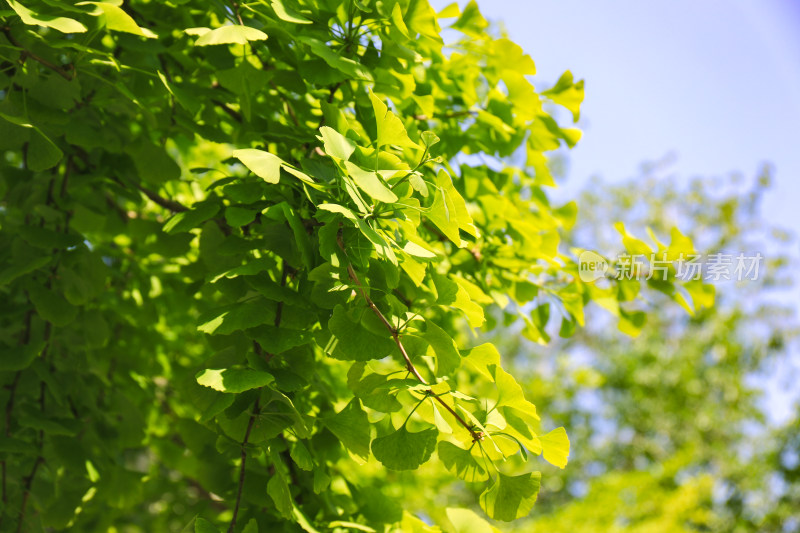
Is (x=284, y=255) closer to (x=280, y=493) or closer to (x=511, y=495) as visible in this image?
(x=280, y=493)

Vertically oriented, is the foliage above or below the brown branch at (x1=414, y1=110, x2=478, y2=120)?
below

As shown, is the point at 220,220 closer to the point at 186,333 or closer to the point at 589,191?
the point at 186,333

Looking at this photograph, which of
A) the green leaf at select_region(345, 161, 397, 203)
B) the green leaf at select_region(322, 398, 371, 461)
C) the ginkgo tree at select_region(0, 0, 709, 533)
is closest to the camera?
the green leaf at select_region(345, 161, 397, 203)

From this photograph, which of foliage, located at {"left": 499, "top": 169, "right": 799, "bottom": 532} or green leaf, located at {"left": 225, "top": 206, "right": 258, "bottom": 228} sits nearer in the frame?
green leaf, located at {"left": 225, "top": 206, "right": 258, "bottom": 228}

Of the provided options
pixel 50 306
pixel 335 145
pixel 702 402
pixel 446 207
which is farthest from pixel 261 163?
pixel 702 402

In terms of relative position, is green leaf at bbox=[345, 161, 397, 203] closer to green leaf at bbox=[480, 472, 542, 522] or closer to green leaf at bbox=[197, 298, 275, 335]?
green leaf at bbox=[197, 298, 275, 335]

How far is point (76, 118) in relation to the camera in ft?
3.33

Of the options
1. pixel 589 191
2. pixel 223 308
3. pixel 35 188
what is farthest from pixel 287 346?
pixel 589 191

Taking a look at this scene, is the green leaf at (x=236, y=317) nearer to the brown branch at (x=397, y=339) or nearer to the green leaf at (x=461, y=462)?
the brown branch at (x=397, y=339)

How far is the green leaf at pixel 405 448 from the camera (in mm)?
746

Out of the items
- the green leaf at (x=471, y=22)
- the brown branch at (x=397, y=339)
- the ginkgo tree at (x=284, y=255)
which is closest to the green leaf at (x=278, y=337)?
the ginkgo tree at (x=284, y=255)

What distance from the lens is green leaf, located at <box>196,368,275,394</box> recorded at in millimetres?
674

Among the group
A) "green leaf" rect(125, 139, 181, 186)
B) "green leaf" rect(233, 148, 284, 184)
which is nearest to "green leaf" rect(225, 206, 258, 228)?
"green leaf" rect(233, 148, 284, 184)

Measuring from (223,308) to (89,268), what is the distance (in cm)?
49
